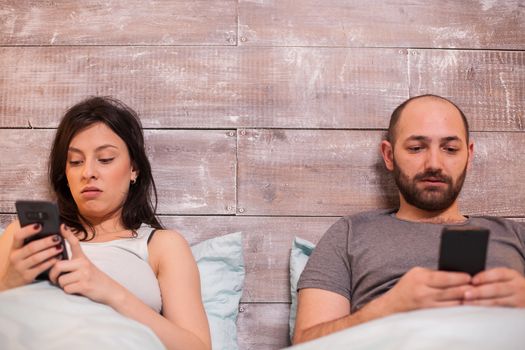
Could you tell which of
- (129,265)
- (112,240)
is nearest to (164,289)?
(129,265)

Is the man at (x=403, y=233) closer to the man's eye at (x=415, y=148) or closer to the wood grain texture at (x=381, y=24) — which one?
the man's eye at (x=415, y=148)

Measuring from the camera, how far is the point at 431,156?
4.71 ft

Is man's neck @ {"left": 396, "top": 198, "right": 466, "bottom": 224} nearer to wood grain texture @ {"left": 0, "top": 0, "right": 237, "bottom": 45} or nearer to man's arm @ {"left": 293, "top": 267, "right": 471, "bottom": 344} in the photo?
man's arm @ {"left": 293, "top": 267, "right": 471, "bottom": 344}

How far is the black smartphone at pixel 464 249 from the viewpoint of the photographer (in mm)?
955

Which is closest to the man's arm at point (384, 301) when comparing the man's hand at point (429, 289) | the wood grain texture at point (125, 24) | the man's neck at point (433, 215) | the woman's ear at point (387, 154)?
the man's hand at point (429, 289)

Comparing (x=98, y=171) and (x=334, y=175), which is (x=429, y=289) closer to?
(x=334, y=175)

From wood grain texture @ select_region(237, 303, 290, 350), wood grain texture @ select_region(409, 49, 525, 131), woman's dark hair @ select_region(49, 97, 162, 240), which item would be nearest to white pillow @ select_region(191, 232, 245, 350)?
wood grain texture @ select_region(237, 303, 290, 350)

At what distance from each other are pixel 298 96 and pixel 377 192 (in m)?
0.36

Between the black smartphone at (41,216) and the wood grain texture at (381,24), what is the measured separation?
33.6 inches

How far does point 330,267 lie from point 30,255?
665 millimetres

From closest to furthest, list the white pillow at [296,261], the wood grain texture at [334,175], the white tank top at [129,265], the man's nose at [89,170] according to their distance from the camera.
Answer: the white tank top at [129,265], the man's nose at [89,170], the white pillow at [296,261], the wood grain texture at [334,175]

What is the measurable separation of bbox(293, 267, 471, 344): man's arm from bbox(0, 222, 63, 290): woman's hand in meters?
0.55

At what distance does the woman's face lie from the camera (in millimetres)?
1430

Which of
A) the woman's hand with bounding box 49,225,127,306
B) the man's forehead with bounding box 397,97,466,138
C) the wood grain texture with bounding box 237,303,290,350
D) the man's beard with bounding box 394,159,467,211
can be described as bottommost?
the wood grain texture with bounding box 237,303,290,350
